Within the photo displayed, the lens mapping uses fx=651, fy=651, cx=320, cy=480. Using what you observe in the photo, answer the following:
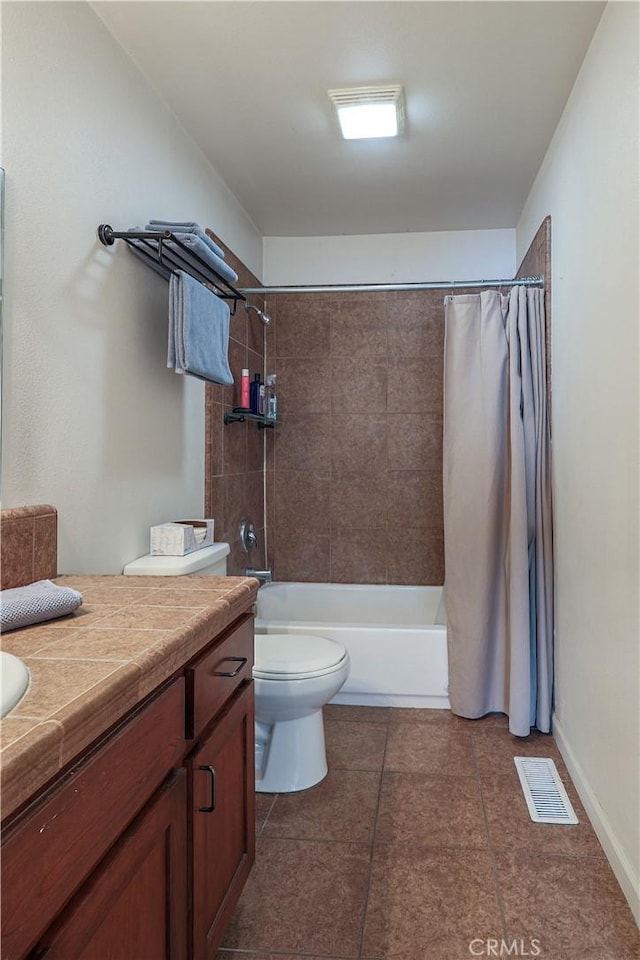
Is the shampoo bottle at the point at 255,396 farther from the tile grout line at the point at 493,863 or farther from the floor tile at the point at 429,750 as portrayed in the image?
the tile grout line at the point at 493,863

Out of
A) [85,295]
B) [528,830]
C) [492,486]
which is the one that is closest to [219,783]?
[528,830]

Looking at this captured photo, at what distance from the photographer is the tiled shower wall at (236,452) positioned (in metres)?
2.86

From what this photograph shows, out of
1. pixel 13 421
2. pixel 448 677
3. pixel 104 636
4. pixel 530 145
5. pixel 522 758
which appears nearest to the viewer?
pixel 104 636

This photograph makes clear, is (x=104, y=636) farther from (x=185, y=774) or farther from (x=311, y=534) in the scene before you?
(x=311, y=534)

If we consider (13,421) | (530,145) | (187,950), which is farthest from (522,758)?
(530,145)

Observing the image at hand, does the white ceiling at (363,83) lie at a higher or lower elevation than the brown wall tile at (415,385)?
higher

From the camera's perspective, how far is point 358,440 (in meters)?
3.79

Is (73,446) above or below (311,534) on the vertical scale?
above

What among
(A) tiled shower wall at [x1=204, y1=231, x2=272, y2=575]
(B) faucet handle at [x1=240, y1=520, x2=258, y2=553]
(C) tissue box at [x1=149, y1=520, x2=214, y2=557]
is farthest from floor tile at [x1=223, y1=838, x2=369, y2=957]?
(B) faucet handle at [x1=240, y1=520, x2=258, y2=553]

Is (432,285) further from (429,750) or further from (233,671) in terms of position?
(233,671)

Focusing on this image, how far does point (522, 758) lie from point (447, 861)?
0.74 m

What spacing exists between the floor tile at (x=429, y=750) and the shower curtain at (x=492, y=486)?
0.19 meters

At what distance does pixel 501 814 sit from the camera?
206cm

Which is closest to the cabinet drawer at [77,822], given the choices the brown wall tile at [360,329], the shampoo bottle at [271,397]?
the shampoo bottle at [271,397]
